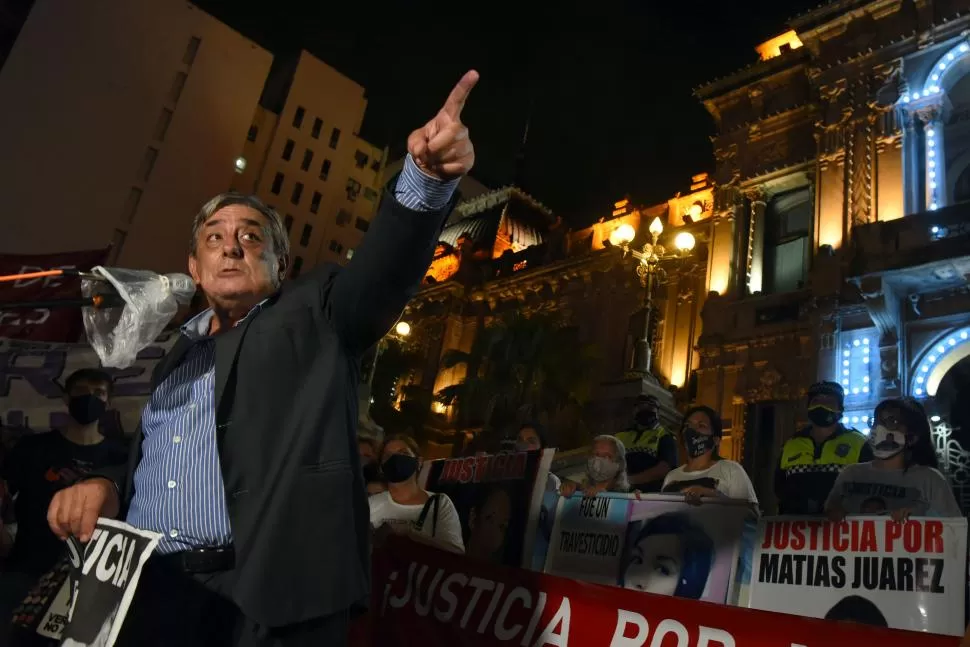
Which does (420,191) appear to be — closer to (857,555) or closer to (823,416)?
(857,555)

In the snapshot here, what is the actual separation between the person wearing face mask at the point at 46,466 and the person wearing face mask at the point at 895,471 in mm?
5170

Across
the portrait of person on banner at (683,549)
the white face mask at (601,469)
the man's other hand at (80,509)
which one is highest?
the white face mask at (601,469)

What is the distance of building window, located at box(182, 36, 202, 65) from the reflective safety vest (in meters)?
39.6

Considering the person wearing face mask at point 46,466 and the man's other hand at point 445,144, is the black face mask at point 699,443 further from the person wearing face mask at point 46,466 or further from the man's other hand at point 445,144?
the man's other hand at point 445,144

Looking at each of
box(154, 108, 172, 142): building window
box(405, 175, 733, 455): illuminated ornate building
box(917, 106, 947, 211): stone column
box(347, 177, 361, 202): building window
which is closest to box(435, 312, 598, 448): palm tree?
box(405, 175, 733, 455): illuminated ornate building

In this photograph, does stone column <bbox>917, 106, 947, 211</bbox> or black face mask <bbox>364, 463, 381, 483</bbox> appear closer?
black face mask <bbox>364, 463, 381, 483</bbox>

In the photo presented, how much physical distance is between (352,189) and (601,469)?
153 ft

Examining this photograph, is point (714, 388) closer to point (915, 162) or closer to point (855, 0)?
point (915, 162)

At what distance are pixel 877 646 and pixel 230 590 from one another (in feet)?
8.85

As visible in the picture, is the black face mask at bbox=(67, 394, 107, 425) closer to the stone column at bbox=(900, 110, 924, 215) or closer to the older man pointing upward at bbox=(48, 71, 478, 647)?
the older man pointing upward at bbox=(48, 71, 478, 647)

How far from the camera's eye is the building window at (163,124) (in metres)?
38.2

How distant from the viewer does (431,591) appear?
4996 mm

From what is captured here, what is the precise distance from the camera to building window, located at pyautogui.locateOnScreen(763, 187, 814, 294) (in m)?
19.5

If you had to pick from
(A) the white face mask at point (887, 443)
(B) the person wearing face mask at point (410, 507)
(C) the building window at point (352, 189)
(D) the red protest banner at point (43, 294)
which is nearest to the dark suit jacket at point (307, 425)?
(B) the person wearing face mask at point (410, 507)
